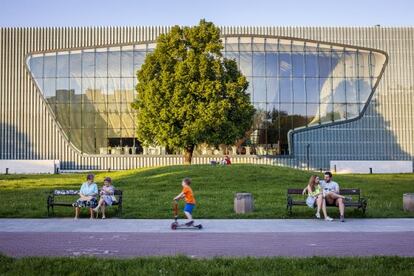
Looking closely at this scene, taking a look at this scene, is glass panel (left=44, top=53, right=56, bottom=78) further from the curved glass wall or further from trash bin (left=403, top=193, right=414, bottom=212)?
trash bin (left=403, top=193, right=414, bottom=212)

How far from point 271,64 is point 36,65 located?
23537 millimetres

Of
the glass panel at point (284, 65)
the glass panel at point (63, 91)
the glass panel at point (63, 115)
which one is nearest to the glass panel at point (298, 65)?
the glass panel at point (284, 65)

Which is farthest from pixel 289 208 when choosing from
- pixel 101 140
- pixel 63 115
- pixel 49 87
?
pixel 49 87

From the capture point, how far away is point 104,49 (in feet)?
171

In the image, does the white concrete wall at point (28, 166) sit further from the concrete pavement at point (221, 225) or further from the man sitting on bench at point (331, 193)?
the man sitting on bench at point (331, 193)

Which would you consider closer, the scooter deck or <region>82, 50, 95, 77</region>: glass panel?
the scooter deck

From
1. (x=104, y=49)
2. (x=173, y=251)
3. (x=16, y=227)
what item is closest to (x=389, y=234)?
(x=173, y=251)

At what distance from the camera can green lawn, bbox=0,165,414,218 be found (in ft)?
52.6

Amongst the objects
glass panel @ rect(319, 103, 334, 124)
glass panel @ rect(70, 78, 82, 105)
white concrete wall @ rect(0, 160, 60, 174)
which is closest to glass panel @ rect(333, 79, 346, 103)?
glass panel @ rect(319, 103, 334, 124)

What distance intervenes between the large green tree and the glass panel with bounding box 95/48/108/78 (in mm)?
15895

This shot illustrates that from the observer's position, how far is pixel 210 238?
36.9 ft

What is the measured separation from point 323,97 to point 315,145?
16.3ft

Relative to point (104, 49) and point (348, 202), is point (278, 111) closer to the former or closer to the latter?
point (104, 49)

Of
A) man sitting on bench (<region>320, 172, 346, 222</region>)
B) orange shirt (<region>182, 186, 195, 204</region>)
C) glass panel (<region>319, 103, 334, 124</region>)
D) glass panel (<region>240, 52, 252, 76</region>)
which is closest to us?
orange shirt (<region>182, 186, 195, 204</region>)
